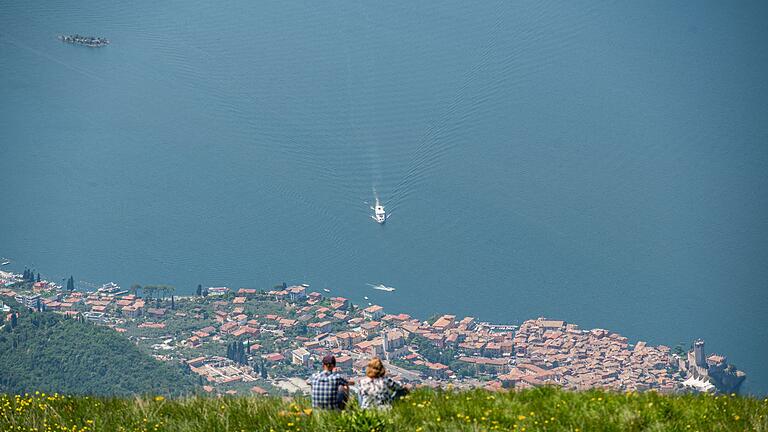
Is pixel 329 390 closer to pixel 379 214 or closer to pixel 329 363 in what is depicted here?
pixel 329 363

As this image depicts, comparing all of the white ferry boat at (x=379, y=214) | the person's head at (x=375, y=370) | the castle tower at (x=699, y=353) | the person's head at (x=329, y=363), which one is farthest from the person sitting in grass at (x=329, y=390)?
the white ferry boat at (x=379, y=214)

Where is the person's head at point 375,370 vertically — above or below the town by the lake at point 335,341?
below

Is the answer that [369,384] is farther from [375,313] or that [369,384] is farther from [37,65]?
[37,65]

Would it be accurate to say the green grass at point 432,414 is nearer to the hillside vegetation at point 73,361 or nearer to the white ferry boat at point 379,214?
the hillside vegetation at point 73,361

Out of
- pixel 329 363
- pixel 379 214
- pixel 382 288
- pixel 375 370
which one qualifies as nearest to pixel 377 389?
pixel 375 370

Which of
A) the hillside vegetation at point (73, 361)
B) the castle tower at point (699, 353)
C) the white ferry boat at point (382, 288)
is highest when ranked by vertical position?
the white ferry boat at point (382, 288)
